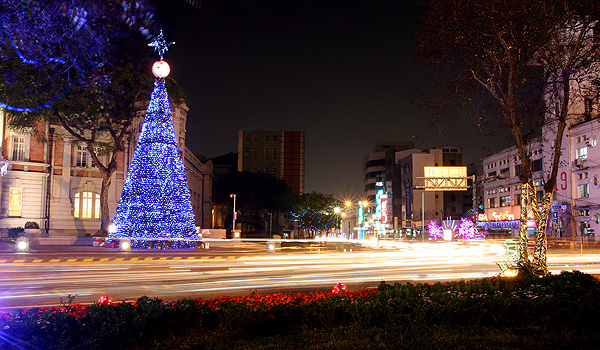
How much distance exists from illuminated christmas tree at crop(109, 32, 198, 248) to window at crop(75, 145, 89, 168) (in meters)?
14.4

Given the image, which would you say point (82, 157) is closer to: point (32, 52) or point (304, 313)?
point (32, 52)

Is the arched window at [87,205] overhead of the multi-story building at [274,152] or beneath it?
beneath

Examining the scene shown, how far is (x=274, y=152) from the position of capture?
429 ft

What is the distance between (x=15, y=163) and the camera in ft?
136

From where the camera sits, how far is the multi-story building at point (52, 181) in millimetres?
40938

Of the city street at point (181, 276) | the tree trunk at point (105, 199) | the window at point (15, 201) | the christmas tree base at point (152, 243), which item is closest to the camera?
the city street at point (181, 276)

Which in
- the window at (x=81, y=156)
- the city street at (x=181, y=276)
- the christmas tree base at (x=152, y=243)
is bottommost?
the city street at (x=181, y=276)

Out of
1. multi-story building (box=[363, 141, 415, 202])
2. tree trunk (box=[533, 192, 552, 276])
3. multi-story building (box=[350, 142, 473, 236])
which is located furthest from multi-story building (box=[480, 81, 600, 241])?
multi-story building (box=[363, 141, 415, 202])

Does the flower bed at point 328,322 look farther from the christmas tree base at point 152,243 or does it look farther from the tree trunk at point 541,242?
the christmas tree base at point 152,243

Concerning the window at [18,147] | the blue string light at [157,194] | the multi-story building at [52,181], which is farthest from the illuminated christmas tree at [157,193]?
the window at [18,147]

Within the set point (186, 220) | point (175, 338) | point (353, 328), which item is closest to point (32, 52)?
point (175, 338)

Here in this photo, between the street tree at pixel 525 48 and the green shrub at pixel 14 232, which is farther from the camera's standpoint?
the green shrub at pixel 14 232

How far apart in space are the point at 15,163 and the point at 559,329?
43508 millimetres

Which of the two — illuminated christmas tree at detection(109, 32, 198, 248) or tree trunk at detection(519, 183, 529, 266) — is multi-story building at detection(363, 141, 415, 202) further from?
tree trunk at detection(519, 183, 529, 266)
